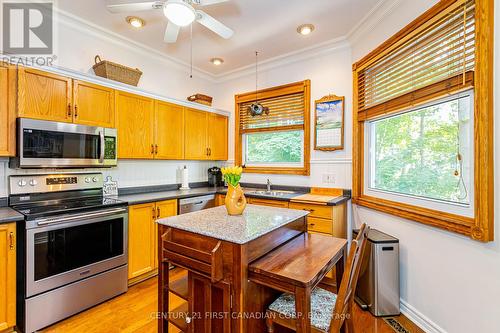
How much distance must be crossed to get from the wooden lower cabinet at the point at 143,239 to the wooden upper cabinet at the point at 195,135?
3.21 ft

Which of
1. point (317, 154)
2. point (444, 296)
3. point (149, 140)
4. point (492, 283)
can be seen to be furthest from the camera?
point (317, 154)

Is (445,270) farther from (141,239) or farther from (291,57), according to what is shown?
(291,57)

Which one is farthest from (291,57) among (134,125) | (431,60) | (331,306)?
(331,306)

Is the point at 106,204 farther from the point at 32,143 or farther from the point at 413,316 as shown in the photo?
the point at 413,316

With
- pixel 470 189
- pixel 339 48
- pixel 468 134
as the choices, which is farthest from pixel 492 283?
pixel 339 48

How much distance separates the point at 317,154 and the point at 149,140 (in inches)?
86.5

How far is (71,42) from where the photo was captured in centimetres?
265

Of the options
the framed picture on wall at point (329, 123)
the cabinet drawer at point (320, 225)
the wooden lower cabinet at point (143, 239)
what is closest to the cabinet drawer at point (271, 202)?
the cabinet drawer at point (320, 225)

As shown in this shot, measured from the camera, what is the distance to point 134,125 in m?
2.88

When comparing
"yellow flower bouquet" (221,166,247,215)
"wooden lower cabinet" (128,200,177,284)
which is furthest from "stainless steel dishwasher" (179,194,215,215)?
"yellow flower bouquet" (221,166,247,215)

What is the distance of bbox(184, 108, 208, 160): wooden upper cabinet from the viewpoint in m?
3.52

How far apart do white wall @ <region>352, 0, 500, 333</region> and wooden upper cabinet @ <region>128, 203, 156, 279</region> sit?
8.06ft

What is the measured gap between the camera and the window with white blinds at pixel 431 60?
1.59 m

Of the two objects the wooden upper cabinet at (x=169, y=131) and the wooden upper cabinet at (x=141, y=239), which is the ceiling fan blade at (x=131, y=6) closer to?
the wooden upper cabinet at (x=169, y=131)
